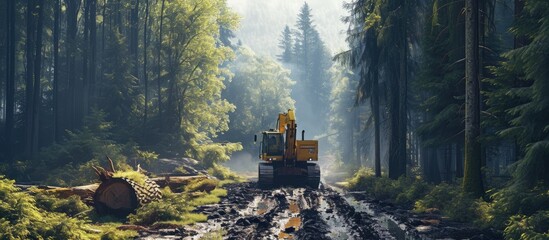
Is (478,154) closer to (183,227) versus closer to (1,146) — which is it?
(183,227)

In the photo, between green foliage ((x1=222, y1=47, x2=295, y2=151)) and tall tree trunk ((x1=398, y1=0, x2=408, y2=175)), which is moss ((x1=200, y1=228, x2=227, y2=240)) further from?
green foliage ((x1=222, y1=47, x2=295, y2=151))

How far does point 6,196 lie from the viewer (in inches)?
472

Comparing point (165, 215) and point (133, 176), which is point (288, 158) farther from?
point (165, 215)

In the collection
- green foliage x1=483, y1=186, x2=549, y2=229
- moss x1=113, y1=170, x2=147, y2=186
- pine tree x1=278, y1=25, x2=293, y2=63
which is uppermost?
pine tree x1=278, y1=25, x2=293, y2=63

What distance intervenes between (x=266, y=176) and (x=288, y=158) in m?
1.99

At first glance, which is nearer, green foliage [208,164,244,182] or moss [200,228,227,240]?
moss [200,228,227,240]

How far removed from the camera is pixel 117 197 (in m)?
17.9

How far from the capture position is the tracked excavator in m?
31.4

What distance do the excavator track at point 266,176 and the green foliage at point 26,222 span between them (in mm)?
18867

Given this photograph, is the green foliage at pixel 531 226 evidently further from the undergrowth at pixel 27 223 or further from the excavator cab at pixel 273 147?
the excavator cab at pixel 273 147

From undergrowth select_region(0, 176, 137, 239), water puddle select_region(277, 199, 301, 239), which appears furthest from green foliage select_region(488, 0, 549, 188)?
undergrowth select_region(0, 176, 137, 239)

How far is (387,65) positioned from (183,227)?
19719mm

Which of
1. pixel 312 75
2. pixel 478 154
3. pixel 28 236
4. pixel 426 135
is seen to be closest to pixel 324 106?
pixel 312 75

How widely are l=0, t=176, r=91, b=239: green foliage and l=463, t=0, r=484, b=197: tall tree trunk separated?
12018 millimetres
